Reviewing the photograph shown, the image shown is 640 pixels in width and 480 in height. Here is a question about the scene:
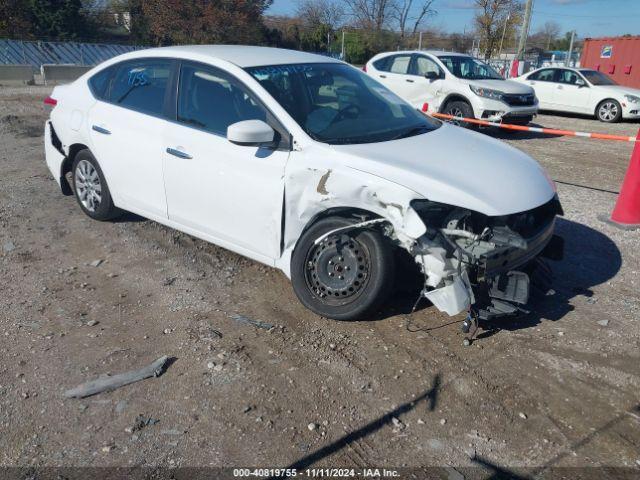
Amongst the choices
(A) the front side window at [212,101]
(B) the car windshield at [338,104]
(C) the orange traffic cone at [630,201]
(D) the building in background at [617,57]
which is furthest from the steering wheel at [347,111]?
(D) the building in background at [617,57]

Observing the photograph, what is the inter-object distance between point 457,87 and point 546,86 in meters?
6.10

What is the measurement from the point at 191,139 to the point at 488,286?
250 centimetres

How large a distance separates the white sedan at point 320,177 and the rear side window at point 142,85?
0.01m

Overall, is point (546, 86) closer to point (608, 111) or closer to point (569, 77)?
point (569, 77)

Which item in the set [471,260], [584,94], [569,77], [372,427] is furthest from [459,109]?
[372,427]

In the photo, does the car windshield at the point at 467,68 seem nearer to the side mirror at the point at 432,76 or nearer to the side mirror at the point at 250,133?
the side mirror at the point at 432,76

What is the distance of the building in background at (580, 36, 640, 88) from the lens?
2214cm

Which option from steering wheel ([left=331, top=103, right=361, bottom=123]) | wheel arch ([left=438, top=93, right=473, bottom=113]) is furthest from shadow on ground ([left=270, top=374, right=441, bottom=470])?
wheel arch ([left=438, top=93, right=473, bottom=113])

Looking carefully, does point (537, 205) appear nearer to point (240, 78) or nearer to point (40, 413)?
point (240, 78)

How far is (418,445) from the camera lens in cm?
291

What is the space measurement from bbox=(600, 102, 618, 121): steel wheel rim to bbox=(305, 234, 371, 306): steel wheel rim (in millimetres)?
14389

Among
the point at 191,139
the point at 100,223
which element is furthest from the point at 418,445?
the point at 100,223

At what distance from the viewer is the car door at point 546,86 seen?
54.1ft

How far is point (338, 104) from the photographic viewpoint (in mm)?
4590
